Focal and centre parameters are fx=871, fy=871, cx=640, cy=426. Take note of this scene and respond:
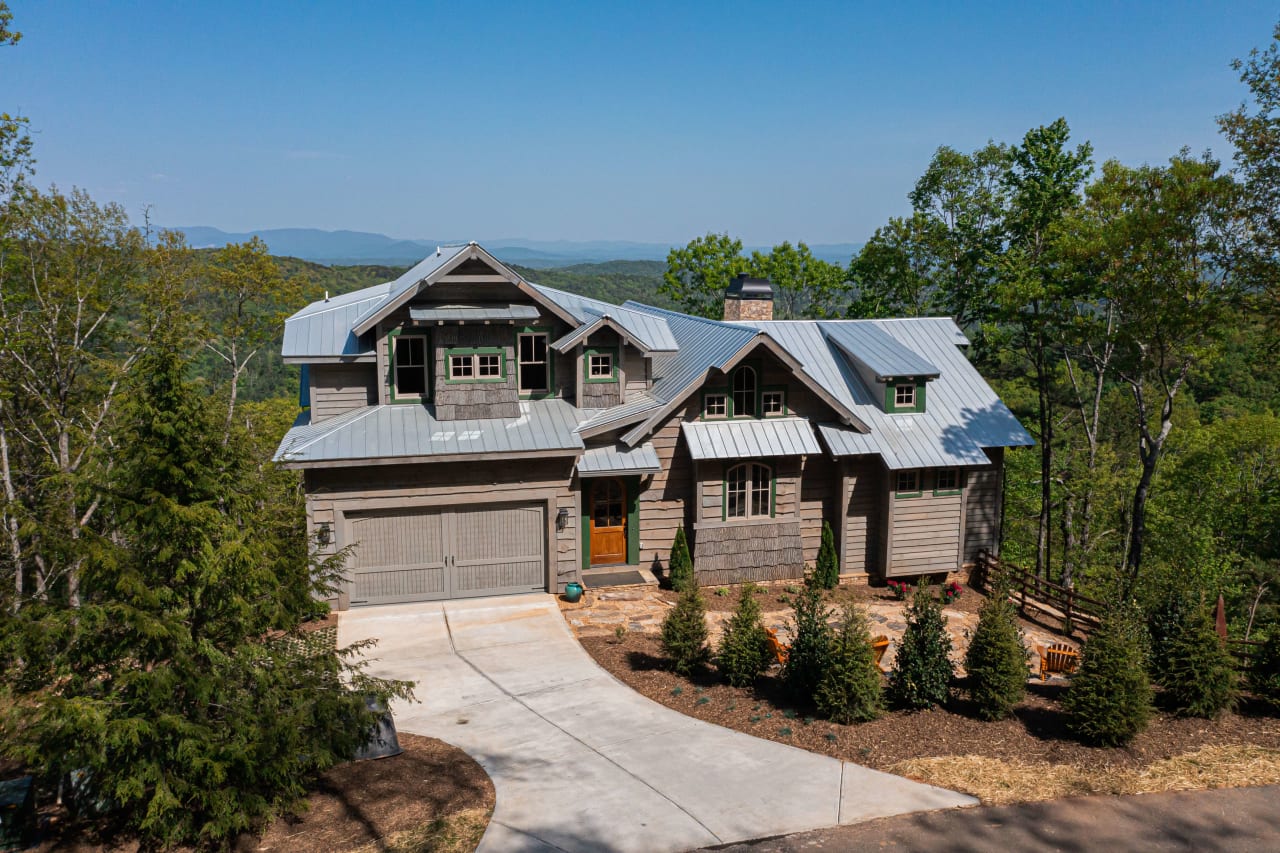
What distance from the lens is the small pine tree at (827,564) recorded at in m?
20.5

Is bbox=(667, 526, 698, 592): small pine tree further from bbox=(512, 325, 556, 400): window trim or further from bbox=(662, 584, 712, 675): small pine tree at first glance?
bbox=(662, 584, 712, 675): small pine tree

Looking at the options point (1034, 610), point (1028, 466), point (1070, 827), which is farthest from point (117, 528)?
point (1028, 466)


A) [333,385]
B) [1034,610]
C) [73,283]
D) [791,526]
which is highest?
[73,283]

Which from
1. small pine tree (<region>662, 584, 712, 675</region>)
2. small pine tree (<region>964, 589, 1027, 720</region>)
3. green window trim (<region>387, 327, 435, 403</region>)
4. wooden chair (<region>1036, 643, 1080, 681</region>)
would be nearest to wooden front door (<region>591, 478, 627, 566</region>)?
green window trim (<region>387, 327, 435, 403</region>)

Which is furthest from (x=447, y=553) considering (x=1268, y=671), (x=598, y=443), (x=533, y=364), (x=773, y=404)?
(x=1268, y=671)

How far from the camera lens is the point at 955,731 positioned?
11828mm

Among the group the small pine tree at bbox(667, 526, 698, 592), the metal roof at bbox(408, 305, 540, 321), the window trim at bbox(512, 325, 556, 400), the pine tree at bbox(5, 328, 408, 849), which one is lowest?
the small pine tree at bbox(667, 526, 698, 592)

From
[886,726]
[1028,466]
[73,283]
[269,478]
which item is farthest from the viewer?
[1028,466]

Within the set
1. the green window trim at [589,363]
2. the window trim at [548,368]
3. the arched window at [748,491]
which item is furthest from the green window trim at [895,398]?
the window trim at [548,368]

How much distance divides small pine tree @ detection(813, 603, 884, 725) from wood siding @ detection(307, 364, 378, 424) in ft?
38.6

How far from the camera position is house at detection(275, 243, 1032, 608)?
18.0 metres

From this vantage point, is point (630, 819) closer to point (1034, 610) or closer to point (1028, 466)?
point (1034, 610)

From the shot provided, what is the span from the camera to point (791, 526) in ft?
67.5

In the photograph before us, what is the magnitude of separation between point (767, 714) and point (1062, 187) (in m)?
22.6
